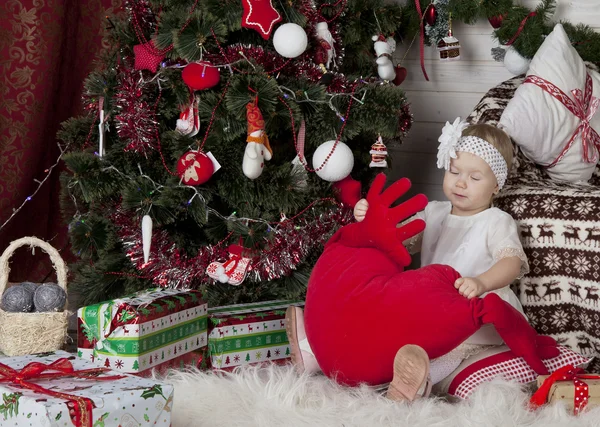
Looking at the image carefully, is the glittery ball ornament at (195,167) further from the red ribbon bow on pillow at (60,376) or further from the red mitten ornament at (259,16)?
the red ribbon bow on pillow at (60,376)

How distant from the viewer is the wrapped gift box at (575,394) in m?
1.59

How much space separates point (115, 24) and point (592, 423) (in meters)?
1.56

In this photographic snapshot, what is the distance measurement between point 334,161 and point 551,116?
1.95 feet

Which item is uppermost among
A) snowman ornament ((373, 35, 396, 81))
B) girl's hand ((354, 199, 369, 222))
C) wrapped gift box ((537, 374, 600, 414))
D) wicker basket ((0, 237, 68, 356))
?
snowman ornament ((373, 35, 396, 81))

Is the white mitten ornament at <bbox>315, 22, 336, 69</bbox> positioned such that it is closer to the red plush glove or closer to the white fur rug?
the red plush glove

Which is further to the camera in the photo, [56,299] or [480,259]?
[56,299]

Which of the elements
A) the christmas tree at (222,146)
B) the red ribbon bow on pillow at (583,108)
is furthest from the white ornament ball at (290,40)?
the red ribbon bow on pillow at (583,108)

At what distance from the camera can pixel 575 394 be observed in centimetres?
159

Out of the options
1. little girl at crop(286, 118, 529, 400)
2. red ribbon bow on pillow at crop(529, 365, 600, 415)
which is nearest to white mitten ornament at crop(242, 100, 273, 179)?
little girl at crop(286, 118, 529, 400)

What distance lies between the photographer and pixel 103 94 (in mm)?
2156

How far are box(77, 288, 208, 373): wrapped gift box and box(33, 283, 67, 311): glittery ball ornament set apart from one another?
0.25 meters

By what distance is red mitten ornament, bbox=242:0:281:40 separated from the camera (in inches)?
78.1

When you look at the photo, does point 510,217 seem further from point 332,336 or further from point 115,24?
point 115,24

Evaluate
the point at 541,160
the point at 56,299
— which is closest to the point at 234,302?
the point at 56,299
